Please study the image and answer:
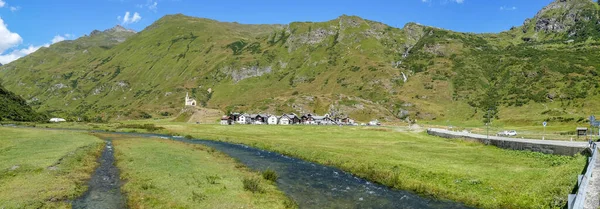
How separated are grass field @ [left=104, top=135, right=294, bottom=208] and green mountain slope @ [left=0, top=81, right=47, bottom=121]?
161 m

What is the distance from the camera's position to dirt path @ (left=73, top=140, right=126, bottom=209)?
28.1 m

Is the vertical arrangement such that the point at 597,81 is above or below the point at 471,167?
above

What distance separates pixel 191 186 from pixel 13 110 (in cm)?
19273

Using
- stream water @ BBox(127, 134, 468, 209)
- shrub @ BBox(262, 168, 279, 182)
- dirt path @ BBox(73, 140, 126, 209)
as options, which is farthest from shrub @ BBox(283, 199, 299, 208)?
dirt path @ BBox(73, 140, 126, 209)

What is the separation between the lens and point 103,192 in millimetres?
32062

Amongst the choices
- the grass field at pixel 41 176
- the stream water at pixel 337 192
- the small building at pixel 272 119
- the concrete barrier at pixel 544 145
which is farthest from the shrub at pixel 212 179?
the small building at pixel 272 119

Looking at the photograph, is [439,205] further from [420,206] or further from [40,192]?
[40,192]

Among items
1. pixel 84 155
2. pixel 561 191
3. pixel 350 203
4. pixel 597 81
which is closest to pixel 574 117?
pixel 597 81

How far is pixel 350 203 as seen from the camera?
30.6 metres

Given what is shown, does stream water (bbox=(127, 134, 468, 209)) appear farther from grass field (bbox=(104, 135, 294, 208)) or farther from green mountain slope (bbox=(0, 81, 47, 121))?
green mountain slope (bbox=(0, 81, 47, 121))

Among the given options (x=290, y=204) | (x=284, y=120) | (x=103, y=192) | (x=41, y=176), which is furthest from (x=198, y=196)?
(x=284, y=120)

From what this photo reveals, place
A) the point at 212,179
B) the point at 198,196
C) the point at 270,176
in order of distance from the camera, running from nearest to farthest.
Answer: the point at 198,196
the point at 212,179
the point at 270,176

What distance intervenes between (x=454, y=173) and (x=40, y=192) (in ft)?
130

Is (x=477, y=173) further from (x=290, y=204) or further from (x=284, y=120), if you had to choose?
(x=284, y=120)
